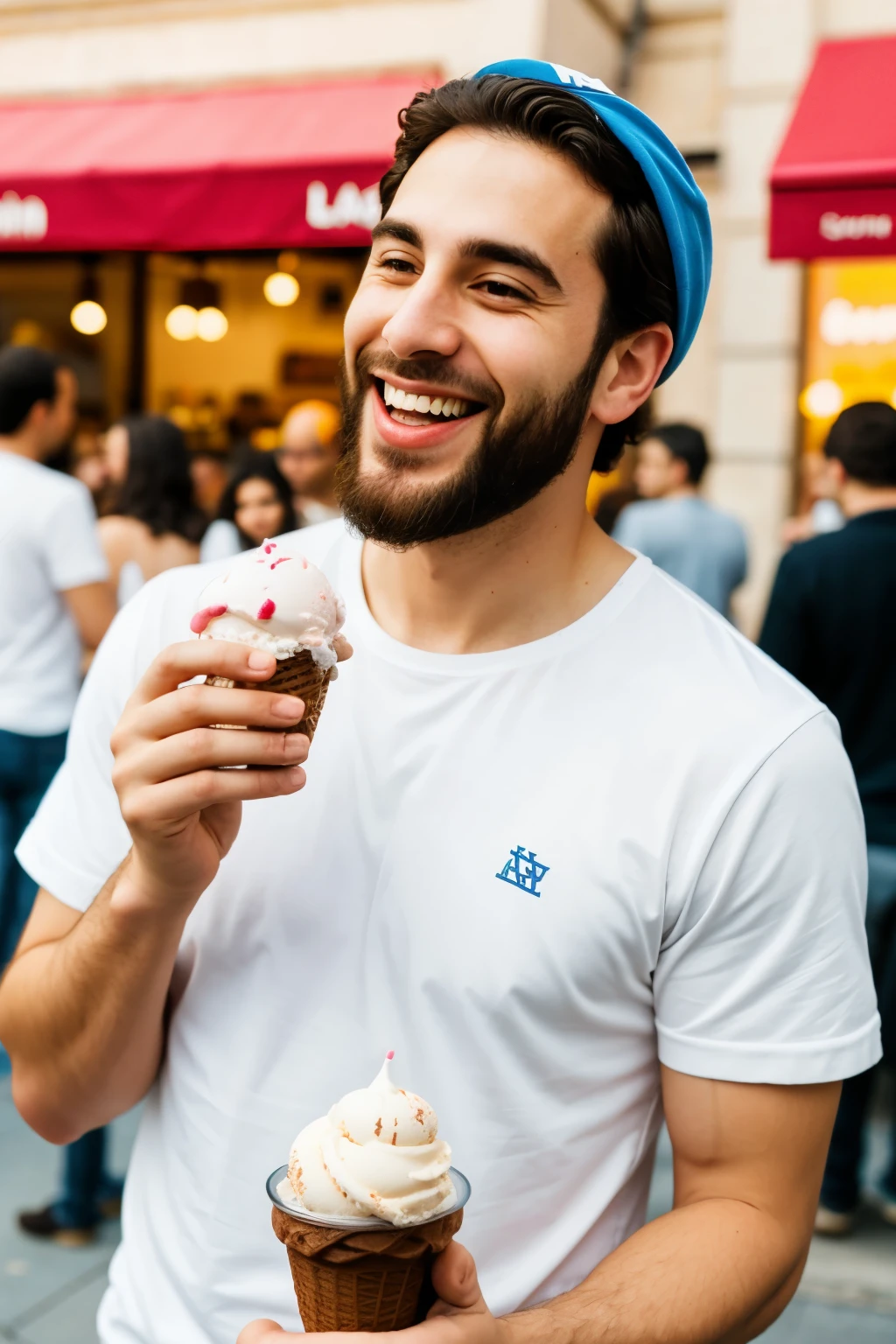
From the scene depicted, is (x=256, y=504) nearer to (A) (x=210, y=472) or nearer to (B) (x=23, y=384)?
(B) (x=23, y=384)

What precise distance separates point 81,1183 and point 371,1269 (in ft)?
9.83

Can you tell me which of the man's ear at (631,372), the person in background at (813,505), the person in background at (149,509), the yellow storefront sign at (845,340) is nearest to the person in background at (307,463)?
the person in background at (149,509)

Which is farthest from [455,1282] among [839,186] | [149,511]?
[839,186]

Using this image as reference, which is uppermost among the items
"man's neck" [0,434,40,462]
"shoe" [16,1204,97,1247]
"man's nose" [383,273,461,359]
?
"man's nose" [383,273,461,359]

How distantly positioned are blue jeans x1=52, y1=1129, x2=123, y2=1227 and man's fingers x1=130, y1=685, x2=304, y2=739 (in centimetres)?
287

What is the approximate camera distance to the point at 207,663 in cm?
142

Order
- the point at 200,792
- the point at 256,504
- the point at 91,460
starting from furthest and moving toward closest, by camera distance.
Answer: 1. the point at 91,460
2. the point at 256,504
3. the point at 200,792

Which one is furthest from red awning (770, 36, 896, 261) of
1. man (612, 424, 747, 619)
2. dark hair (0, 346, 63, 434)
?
dark hair (0, 346, 63, 434)

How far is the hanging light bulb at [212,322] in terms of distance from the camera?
10.9 m

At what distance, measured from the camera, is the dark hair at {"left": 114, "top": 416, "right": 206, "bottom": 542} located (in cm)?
550

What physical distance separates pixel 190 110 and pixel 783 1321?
7958mm

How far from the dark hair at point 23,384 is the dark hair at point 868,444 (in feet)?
9.19

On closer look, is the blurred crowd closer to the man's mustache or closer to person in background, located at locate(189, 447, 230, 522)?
the man's mustache

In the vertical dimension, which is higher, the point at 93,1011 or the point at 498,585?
the point at 498,585
